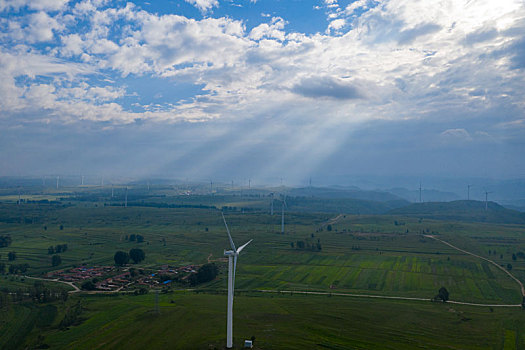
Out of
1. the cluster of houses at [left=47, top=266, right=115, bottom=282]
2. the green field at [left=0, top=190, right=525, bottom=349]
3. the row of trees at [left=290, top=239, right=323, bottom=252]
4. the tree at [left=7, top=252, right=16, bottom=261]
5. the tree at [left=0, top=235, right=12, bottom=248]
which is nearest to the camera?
the green field at [left=0, top=190, right=525, bottom=349]

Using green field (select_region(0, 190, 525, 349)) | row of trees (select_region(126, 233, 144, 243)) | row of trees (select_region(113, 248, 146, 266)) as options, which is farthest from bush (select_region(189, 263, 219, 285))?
row of trees (select_region(126, 233, 144, 243))

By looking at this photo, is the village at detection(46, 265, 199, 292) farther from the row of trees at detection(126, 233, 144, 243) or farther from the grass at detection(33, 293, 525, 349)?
the row of trees at detection(126, 233, 144, 243)

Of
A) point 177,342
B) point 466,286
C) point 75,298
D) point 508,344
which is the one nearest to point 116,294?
point 75,298

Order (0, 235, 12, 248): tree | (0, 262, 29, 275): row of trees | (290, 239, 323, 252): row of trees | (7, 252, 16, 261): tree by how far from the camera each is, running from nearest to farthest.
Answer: (0, 262, 29, 275): row of trees
(7, 252, 16, 261): tree
(0, 235, 12, 248): tree
(290, 239, 323, 252): row of trees

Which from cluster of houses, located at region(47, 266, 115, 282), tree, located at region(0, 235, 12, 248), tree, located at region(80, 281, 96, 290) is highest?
tree, located at region(0, 235, 12, 248)

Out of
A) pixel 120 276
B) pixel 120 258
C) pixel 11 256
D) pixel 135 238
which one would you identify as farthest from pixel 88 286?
pixel 135 238

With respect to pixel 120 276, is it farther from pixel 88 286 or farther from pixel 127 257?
pixel 127 257

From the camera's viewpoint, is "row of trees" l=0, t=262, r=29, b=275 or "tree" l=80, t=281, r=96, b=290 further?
"row of trees" l=0, t=262, r=29, b=275

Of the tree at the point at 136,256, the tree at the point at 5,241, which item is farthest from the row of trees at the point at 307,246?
the tree at the point at 5,241
